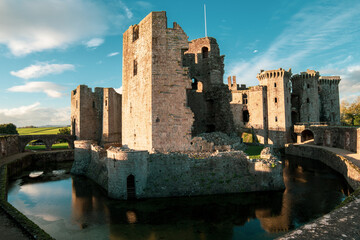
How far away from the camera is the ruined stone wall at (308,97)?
1489 inches

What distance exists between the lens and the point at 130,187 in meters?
12.2

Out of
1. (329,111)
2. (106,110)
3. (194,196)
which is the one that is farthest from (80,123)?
(329,111)

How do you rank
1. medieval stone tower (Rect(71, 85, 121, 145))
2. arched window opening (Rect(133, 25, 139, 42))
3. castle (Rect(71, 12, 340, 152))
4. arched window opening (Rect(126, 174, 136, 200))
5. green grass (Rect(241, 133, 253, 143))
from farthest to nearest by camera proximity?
green grass (Rect(241, 133, 253, 143)) < medieval stone tower (Rect(71, 85, 121, 145)) < arched window opening (Rect(133, 25, 139, 42)) < castle (Rect(71, 12, 340, 152)) < arched window opening (Rect(126, 174, 136, 200))

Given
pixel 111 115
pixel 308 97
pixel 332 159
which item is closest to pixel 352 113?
pixel 308 97

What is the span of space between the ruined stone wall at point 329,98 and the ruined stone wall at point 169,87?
1504 inches

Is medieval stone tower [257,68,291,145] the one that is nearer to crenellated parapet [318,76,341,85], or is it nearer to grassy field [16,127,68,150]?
crenellated parapet [318,76,341,85]

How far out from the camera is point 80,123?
99.0ft

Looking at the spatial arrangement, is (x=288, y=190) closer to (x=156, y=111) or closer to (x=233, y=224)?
(x=233, y=224)

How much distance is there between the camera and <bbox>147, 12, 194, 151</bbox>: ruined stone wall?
1306cm

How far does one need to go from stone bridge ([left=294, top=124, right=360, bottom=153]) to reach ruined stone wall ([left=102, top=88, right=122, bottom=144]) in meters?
25.4

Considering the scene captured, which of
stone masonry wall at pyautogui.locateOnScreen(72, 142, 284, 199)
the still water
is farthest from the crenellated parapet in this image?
stone masonry wall at pyautogui.locateOnScreen(72, 142, 284, 199)

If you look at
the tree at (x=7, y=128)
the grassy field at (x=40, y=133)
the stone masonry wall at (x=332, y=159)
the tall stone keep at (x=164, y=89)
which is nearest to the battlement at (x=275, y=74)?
the stone masonry wall at (x=332, y=159)

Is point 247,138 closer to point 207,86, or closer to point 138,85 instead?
point 207,86

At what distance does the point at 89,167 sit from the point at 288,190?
1496 cm
